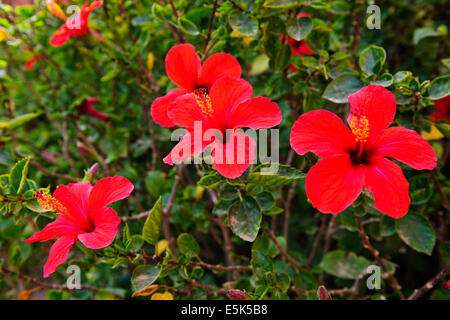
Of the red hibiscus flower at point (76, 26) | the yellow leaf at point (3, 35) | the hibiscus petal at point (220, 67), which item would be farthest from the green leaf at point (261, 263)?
the yellow leaf at point (3, 35)

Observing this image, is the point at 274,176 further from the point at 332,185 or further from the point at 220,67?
the point at 220,67

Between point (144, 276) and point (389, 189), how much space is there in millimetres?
559

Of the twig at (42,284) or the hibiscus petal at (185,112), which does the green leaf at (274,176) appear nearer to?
the hibiscus petal at (185,112)

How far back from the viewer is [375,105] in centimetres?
71

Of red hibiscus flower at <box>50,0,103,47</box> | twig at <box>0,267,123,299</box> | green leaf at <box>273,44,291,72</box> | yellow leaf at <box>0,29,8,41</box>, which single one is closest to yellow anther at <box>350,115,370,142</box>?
green leaf at <box>273,44,291,72</box>

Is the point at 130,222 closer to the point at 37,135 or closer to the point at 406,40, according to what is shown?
the point at 37,135

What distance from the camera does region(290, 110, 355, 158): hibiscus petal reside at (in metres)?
0.68

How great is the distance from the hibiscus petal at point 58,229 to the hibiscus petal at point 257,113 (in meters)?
Result: 0.41

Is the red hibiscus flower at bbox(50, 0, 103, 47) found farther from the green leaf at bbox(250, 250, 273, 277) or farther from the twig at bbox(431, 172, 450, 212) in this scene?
the twig at bbox(431, 172, 450, 212)

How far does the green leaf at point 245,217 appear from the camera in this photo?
0.78 m

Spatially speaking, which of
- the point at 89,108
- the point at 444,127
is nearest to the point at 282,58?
Answer: the point at 444,127

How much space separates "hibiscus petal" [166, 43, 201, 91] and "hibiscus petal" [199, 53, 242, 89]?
0.9 inches

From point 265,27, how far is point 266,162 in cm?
41
